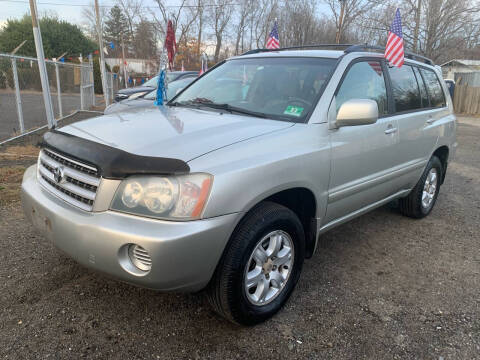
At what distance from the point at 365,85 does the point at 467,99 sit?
66.6 ft

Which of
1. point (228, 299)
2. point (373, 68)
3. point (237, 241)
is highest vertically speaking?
point (373, 68)

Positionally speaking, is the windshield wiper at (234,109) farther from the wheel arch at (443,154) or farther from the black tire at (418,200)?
the wheel arch at (443,154)

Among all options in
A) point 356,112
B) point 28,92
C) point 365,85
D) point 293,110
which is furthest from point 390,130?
point 28,92

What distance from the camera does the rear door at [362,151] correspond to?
2.92m

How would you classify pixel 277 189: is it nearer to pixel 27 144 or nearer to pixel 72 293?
pixel 72 293

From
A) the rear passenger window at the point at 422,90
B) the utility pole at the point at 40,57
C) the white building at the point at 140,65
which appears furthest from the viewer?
the white building at the point at 140,65

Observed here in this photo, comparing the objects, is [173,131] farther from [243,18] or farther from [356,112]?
[243,18]

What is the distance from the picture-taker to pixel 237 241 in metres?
2.20

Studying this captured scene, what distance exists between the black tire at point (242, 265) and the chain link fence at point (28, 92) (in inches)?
293

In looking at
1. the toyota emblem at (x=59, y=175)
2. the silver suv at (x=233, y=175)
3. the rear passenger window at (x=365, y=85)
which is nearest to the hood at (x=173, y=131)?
the silver suv at (x=233, y=175)

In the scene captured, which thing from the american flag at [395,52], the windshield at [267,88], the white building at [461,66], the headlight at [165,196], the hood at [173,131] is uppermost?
the white building at [461,66]

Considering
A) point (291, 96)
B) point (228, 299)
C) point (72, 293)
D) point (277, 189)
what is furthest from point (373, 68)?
point (72, 293)

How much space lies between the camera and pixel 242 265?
223 centimetres

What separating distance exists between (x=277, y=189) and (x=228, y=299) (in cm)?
72
